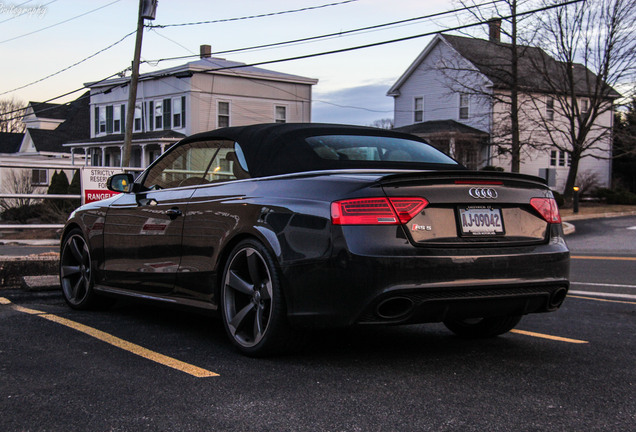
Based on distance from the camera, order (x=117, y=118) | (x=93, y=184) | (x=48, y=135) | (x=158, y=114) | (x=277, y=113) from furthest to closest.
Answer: (x=48, y=135), (x=117, y=118), (x=277, y=113), (x=158, y=114), (x=93, y=184)

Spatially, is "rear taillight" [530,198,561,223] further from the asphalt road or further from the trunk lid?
the asphalt road

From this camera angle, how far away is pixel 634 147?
39969 mm

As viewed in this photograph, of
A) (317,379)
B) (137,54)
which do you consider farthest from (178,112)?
(317,379)

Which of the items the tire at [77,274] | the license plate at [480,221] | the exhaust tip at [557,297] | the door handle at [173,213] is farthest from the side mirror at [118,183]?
the exhaust tip at [557,297]

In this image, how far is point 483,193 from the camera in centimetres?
438

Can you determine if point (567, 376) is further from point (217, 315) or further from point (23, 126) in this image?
point (23, 126)

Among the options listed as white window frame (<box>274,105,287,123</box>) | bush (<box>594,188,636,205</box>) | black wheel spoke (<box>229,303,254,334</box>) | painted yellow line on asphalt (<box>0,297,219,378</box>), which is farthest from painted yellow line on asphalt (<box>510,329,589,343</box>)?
white window frame (<box>274,105,287,123</box>)

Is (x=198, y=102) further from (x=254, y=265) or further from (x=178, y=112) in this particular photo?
(x=254, y=265)

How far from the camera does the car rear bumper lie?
13.3ft

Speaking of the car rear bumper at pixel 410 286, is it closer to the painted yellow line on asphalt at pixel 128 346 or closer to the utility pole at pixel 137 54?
the painted yellow line on asphalt at pixel 128 346

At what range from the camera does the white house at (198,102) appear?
40188 millimetres

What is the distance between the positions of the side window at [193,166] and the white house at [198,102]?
3320 centimetres

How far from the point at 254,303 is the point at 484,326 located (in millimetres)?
1780

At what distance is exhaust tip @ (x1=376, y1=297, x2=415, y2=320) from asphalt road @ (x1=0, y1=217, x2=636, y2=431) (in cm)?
33
